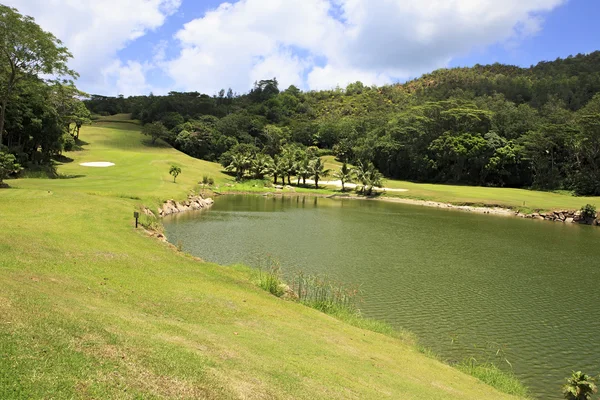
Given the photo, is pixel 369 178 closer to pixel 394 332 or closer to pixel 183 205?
pixel 183 205

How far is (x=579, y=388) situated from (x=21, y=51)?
53.4 metres

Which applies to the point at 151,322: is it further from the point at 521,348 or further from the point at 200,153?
the point at 200,153

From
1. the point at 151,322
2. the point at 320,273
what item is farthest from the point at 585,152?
the point at 151,322

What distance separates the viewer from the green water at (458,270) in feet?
54.4

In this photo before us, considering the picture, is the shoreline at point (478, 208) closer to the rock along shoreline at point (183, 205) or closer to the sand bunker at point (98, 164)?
the rock along shoreline at point (183, 205)

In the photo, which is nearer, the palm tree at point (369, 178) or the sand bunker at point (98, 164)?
the sand bunker at point (98, 164)

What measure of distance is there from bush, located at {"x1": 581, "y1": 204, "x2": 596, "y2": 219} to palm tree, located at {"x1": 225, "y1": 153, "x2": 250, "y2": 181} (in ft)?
208

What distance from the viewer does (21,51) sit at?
142ft

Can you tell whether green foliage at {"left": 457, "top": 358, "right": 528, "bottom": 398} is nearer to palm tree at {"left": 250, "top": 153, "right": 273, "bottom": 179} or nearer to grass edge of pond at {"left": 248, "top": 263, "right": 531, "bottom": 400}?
grass edge of pond at {"left": 248, "top": 263, "right": 531, "bottom": 400}

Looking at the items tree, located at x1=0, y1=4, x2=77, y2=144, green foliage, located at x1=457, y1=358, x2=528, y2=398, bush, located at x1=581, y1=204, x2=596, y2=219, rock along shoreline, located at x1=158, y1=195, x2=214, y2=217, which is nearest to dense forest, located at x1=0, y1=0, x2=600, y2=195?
tree, located at x1=0, y1=4, x2=77, y2=144

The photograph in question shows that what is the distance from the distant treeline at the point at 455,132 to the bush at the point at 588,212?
21918 mm

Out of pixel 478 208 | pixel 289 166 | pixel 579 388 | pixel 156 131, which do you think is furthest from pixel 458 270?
pixel 156 131

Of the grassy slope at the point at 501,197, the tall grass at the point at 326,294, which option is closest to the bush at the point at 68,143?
the grassy slope at the point at 501,197

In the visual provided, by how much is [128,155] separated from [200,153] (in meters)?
27.7
